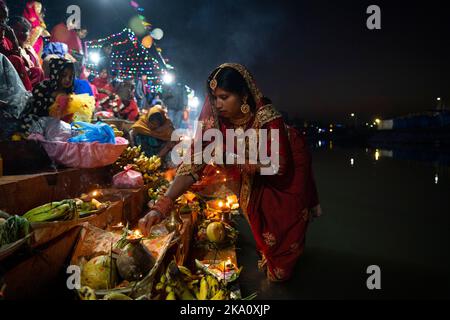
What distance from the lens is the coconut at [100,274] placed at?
59.5 inches

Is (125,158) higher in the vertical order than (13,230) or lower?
higher

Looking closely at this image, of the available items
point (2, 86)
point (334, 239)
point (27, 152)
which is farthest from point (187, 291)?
point (2, 86)

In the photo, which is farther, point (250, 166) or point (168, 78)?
point (168, 78)

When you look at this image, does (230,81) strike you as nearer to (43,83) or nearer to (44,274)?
(44,274)

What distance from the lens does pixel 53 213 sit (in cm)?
170

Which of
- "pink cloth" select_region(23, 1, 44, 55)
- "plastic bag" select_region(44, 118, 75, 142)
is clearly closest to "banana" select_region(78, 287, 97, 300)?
"plastic bag" select_region(44, 118, 75, 142)

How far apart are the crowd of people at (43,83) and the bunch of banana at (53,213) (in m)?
1.63

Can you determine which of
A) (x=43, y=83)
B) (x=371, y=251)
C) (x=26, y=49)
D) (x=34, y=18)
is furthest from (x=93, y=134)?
(x=34, y=18)

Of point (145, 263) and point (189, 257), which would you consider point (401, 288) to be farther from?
point (145, 263)

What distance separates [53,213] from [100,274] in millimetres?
525

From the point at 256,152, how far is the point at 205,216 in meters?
1.85

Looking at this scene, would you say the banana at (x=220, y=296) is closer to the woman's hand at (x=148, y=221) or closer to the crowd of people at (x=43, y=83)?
the woman's hand at (x=148, y=221)

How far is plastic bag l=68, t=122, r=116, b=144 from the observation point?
2.95 metres

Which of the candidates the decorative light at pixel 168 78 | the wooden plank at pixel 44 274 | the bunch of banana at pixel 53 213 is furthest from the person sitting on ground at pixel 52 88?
the decorative light at pixel 168 78
